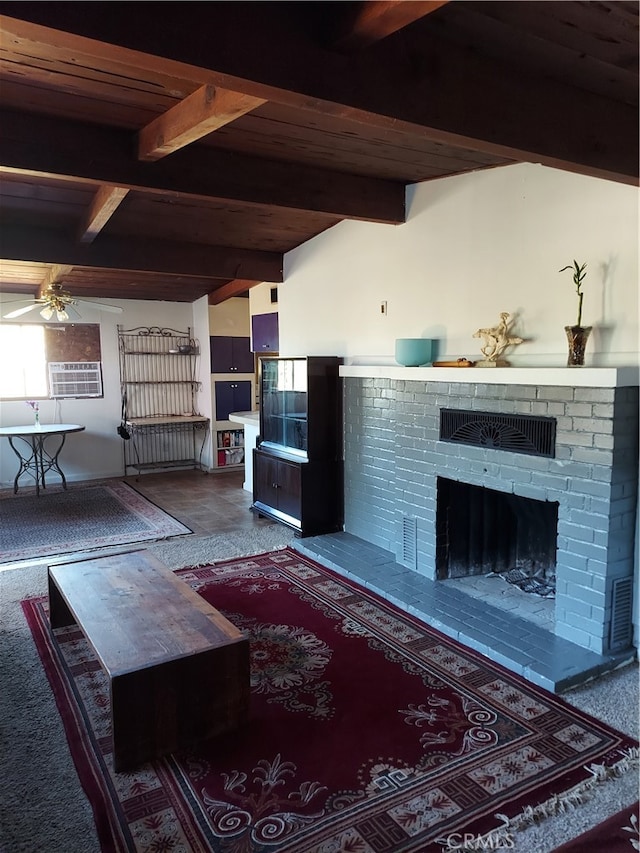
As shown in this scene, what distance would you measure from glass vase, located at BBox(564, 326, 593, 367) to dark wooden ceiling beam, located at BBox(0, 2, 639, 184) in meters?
0.67

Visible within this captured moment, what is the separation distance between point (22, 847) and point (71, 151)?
290cm

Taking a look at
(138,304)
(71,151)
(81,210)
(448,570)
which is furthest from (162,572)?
(138,304)

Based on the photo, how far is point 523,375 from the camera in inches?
117

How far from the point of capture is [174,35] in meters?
1.60

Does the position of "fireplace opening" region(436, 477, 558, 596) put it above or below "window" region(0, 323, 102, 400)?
below

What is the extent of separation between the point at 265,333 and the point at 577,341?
3872 mm

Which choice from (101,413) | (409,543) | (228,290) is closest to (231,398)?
(228,290)

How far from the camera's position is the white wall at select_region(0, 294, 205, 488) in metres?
6.99

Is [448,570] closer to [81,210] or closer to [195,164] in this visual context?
[195,164]

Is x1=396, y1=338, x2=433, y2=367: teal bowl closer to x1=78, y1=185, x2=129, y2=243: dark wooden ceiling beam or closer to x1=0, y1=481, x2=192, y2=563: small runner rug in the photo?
x1=78, y1=185, x2=129, y2=243: dark wooden ceiling beam

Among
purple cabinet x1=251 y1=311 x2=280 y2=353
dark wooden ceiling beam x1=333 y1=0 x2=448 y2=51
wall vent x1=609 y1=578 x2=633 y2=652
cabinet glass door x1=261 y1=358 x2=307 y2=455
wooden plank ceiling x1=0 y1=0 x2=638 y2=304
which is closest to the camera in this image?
dark wooden ceiling beam x1=333 y1=0 x2=448 y2=51

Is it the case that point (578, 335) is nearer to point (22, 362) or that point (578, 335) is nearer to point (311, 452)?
point (311, 452)

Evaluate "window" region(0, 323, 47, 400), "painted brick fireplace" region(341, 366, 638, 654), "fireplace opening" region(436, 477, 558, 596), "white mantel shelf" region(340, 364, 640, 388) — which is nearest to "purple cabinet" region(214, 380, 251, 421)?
"window" region(0, 323, 47, 400)

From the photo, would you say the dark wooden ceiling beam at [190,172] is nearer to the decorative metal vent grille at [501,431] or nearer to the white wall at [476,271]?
the white wall at [476,271]
